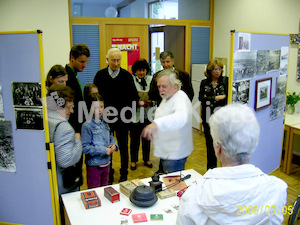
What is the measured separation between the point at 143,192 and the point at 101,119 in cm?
93

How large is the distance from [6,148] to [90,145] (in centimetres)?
68

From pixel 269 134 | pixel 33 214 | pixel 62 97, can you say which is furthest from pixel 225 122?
pixel 269 134

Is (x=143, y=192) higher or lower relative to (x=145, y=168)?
higher

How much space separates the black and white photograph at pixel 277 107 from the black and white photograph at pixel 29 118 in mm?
2676

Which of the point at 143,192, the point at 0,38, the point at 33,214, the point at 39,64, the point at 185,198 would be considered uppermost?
the point at 0,38

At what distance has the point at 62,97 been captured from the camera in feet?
7.12

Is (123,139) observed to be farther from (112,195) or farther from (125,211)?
(125,211)

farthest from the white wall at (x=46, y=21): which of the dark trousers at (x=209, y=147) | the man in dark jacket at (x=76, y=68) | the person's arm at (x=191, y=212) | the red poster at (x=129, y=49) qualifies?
the person's arm at (x=191, y=212)

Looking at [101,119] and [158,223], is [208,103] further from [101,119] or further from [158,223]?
[158,223]

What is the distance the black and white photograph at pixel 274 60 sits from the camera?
3.33m

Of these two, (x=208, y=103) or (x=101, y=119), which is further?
(x=208, y=103)

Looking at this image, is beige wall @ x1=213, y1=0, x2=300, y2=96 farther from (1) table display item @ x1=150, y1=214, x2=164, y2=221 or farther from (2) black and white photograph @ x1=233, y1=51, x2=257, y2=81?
(1) table display item @ x1=150, y1=214, x2=164, y2=221

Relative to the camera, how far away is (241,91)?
9.27 ft

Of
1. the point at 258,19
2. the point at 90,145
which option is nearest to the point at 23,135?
the point at 90,145
